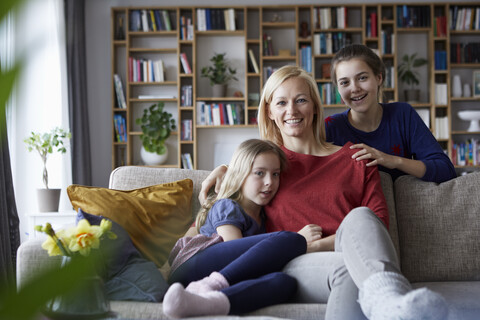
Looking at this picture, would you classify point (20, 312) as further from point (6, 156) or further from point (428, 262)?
point (6, 156)

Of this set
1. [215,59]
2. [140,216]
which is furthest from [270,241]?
[215,59]

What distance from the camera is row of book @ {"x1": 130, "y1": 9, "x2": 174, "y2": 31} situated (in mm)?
5461

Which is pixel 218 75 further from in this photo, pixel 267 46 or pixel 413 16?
pixel 413 16

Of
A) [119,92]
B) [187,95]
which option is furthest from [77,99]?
[187,95]

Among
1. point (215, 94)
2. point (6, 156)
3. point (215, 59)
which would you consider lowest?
point (6, 156)

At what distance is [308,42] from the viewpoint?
553cm

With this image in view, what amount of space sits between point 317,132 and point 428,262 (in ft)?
2.07

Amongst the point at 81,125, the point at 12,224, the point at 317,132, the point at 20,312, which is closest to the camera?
the point at 20,312

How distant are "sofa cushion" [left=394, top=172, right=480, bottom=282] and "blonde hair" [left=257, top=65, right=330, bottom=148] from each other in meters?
0.39

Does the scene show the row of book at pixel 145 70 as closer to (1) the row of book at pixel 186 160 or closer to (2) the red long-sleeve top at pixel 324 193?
(1) the row of book at pixel 186 160

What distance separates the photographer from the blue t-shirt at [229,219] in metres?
1.74

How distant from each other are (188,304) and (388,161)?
1.06 m

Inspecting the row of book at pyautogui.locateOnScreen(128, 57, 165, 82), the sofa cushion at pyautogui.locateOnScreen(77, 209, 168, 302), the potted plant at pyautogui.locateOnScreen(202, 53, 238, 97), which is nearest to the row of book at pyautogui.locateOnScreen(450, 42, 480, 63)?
the potted plant at pyautogui.locateOnScreen(202, 53, 238, 97)

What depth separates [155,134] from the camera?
5.28 meters
